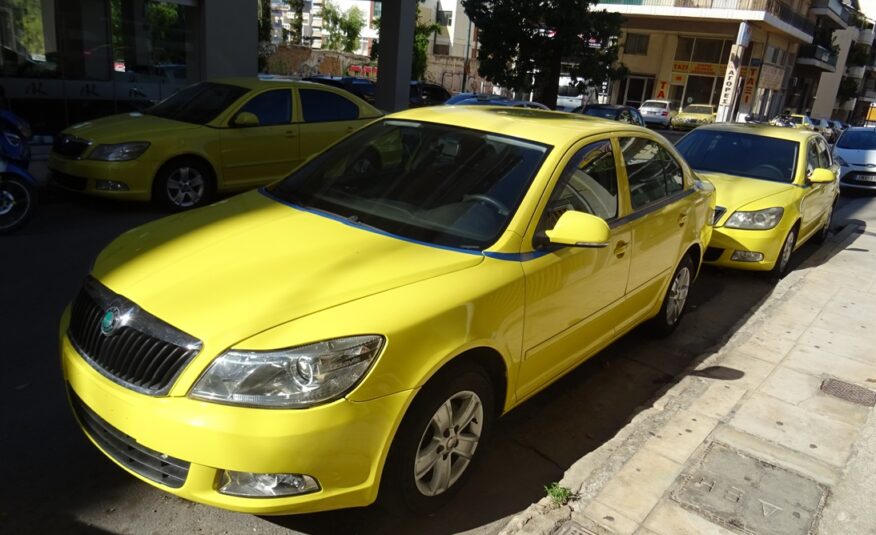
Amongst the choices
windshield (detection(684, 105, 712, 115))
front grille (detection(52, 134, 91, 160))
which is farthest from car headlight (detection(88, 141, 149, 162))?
windshield (detection(684, 105, 712, 115))

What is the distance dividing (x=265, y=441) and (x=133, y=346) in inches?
26.8

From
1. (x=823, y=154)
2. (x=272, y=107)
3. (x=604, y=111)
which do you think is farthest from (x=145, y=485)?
(x=604, y=111)

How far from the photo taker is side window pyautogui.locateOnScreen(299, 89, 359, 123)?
345 inches

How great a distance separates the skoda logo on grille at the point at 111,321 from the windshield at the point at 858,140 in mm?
17685

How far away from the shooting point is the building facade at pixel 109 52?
11430 millimetres

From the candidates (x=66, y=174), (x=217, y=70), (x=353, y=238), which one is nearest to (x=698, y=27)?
(x=217, y=70)

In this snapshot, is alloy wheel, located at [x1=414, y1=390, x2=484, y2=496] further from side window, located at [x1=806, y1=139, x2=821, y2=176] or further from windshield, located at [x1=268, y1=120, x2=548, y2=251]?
side window, located at [x1=806, y1=139, x2=821, y2=176]

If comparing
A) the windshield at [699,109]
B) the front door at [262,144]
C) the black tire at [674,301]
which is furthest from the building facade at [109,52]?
the windshield at [699,109]

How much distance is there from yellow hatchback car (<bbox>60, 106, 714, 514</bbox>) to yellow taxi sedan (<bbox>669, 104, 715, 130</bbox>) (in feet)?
112

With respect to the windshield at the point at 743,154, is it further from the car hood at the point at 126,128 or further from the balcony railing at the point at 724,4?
the balcony railing at the point at 724,4

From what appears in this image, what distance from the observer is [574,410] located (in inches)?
165

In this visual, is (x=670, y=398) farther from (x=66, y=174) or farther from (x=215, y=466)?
(x=66, y=174)

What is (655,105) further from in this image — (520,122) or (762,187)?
(520,122)

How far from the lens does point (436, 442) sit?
284 cm
